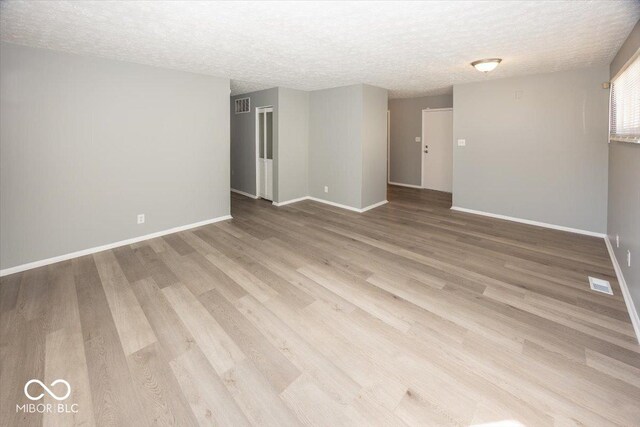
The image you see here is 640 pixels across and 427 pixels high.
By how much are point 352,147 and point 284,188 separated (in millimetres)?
1651

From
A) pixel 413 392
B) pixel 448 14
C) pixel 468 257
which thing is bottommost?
pixel 413 392

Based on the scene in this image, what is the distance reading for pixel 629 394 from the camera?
162 centimetres

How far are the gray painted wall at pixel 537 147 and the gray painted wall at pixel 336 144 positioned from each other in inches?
74.2

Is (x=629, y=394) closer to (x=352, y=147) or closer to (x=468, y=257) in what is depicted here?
(x=468, y=257)

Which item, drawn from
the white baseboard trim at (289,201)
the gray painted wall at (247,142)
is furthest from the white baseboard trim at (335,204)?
the gray painted wall at (247,142)

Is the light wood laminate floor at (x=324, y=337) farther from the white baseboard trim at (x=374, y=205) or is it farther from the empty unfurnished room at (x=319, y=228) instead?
the white baseboard trim at (x=374, y=205)

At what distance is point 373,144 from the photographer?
19.1ft

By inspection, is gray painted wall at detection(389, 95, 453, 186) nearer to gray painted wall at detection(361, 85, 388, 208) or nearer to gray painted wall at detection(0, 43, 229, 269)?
gray painted wall at detection(361, 85, 388, 208)

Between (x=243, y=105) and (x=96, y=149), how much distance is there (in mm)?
3675

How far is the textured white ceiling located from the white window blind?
1.39ft

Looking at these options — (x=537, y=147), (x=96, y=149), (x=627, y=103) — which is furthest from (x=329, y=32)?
(x=537, y=147)

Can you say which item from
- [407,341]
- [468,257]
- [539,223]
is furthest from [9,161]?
[539,223]


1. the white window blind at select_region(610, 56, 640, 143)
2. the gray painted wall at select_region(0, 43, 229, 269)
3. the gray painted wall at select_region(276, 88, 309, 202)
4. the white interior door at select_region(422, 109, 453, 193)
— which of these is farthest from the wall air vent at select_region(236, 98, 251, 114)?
the white window blind at select_region(610, 56, 640, 143)

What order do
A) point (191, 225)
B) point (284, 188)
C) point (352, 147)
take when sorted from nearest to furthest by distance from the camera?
point (191, 225)
point (352, 147)
point (284, 188)
